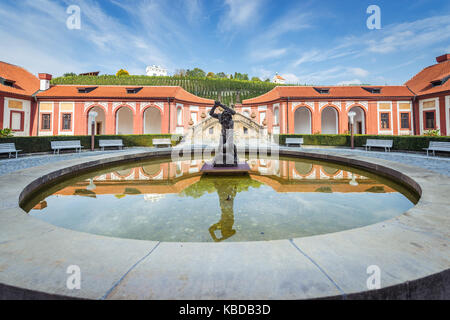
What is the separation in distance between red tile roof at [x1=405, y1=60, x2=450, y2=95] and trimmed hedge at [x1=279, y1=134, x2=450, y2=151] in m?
10.8

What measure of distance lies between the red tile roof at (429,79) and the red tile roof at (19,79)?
129ft

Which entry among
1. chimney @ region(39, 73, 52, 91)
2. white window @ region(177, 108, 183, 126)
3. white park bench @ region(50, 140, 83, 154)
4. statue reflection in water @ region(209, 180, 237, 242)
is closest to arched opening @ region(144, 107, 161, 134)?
white window @ region(177, 108, 183, 126)

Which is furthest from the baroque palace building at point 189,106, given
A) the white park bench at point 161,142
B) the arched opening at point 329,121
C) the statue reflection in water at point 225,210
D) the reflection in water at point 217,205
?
the statue reflection in water at point 225,210

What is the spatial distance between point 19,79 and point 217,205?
2985cm

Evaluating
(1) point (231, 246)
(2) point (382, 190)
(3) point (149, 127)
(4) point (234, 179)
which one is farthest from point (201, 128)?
(1) point (231, 246)

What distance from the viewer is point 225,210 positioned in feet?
14.1

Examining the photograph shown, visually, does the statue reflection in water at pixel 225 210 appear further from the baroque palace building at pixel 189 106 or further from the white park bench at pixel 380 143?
the baroque palace building at pixel 189 106

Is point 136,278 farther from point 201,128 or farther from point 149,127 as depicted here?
point 149,127

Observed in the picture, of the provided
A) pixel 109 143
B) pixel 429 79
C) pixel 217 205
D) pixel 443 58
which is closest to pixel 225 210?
pixel 217 205

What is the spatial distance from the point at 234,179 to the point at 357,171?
4.70 metres

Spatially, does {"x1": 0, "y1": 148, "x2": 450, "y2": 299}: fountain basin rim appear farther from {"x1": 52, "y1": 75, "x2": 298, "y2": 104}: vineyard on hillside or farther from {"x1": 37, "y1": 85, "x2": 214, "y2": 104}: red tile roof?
{"x1": 52, "y1": 75, "x2": 298, "y2": 104}: vineyard on hillside

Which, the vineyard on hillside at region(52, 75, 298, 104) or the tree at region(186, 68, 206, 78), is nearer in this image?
the vineyard on hillside at region(52, 75, 298, 104)

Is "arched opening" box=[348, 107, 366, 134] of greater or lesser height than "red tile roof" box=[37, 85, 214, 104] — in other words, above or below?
below

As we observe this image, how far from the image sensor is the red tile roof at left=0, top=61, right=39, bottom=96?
2068cm
